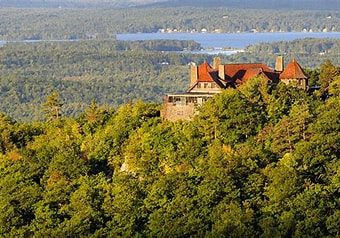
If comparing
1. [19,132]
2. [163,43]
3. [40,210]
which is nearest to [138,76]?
[163,43]

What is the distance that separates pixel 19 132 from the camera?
3906 cm

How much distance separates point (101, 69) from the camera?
114438 mm

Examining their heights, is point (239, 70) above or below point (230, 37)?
above

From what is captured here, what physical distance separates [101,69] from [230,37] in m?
69.7

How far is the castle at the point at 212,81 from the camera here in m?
36.4

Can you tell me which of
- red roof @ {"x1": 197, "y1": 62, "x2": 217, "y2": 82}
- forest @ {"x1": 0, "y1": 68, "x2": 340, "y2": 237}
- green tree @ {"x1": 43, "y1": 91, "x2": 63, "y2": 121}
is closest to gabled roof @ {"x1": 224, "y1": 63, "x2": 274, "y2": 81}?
red roof @ {"x1": 197, "y1": 62, "x2": 217, "y2": 82}

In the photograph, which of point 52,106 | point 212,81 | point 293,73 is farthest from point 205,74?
point 52,106

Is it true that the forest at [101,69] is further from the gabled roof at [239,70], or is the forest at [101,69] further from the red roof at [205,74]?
the red roof at [205,74]

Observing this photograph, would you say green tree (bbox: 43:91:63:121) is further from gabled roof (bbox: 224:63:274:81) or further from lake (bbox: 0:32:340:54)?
lake (bbox: 0:32:340:54)

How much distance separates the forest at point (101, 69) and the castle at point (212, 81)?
126 feet

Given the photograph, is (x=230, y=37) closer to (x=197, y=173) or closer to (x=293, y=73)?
(x=293, y=73)

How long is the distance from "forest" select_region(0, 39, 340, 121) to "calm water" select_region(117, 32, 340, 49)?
1275 centimetres

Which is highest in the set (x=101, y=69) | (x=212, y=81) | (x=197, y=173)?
(x=212, y=81)

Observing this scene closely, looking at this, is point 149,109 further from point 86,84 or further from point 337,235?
point 86,84
